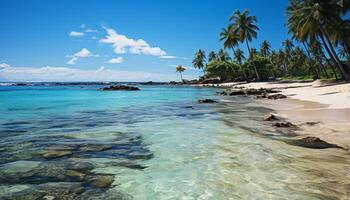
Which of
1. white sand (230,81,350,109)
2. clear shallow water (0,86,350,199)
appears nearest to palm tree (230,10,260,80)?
white sand (230,81,350,109)

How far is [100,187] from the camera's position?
229 inches

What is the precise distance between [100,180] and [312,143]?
649cm

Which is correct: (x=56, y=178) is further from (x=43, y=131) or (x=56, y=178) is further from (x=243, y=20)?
(x=243, y=20)

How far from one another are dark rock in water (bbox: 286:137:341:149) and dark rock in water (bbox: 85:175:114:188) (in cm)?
595

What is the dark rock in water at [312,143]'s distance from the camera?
28.4 ft

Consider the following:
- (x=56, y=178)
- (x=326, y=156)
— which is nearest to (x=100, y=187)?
(x=56, y=178)

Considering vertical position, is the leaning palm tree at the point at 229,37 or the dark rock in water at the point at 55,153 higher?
the leaning palm tree at the point at 229,37

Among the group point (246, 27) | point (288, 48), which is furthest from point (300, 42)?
point (288, 48)

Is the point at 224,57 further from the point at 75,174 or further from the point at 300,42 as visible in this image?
the point at 75,174

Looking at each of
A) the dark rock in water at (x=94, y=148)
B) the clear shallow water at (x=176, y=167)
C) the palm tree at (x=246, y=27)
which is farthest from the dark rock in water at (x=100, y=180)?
the palm tree at (x=246, y=27)

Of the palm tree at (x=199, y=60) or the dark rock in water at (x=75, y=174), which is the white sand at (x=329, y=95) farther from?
the palm tree at (x=199, y=60)

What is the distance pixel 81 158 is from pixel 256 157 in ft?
15.6

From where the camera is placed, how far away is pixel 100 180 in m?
6.23

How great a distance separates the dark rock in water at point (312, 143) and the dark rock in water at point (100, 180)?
19.5 feet
